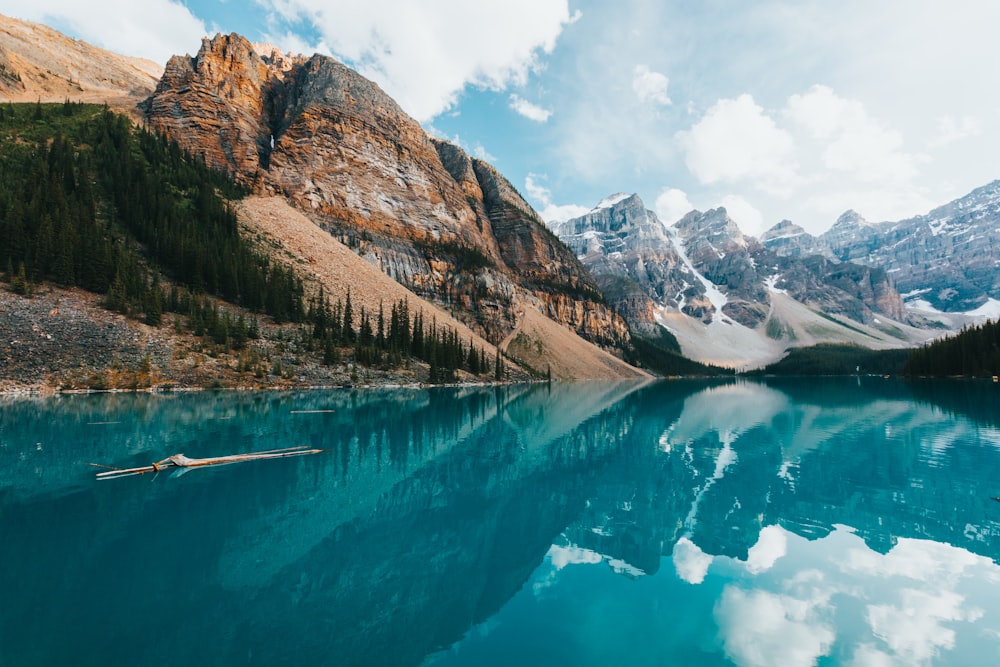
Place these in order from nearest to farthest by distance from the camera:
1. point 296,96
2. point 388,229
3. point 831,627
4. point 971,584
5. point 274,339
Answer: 1. point 831,627
2. point 971,584
3. point 274,339
4. point 388,229
5. point 296,96

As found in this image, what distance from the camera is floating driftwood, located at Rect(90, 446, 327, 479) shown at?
1718 cm

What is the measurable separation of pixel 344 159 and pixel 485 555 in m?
117

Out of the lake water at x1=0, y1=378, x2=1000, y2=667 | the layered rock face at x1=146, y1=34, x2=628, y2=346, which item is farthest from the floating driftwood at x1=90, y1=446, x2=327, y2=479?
the layered rock face at x1=146, y1=34, x2=628, y2=346

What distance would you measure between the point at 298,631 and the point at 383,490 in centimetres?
920

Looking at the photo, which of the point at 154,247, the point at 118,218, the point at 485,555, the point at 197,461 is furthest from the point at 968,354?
the point at 118,218

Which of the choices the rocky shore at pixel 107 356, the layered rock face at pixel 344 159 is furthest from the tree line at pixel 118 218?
the layered rock face at pixel 344 159

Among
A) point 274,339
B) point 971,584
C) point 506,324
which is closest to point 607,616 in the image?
point 971,584

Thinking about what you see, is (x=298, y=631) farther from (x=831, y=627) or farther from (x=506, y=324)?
(x=506, y=324)

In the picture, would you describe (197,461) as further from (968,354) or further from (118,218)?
(968,354)

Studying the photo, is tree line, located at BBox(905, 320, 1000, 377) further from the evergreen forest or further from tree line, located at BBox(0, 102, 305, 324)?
tree line, located at BBox(0, 102, 305, 324)

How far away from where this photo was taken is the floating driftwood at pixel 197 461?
1718 cm

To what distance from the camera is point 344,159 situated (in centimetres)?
11112

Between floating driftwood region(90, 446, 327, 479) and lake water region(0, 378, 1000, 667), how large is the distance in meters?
0.69

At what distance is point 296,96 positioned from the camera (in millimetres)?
122812
